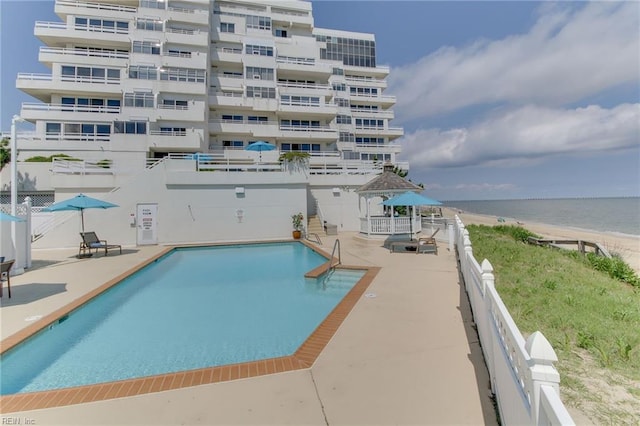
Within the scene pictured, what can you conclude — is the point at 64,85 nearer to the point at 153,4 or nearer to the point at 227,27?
the point at 153,4

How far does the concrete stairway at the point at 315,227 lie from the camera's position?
20656 millimetres

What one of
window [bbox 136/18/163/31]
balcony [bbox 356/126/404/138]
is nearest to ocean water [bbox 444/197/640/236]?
balcony [bbox 356/126/404/138]

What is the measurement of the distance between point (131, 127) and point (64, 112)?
583cm

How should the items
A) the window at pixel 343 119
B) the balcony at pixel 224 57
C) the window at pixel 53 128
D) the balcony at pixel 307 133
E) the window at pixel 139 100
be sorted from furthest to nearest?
the window at pixel 343 119 → the balcony at pixel 224 57 → the balcony at pixel 307 133 → the window at pixel 139 100 → the window at pixel 53 128

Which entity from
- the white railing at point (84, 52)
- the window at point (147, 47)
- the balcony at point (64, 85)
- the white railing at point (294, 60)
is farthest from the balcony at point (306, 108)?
the white railing at point (84, 52)

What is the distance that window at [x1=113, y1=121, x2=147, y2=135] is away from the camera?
24250 mm

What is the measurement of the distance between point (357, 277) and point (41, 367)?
7.73m

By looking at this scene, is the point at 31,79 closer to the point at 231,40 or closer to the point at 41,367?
the point at 231,40

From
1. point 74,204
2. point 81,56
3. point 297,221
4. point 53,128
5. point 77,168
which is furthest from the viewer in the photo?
point 81,56

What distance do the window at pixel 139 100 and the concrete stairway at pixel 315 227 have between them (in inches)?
708

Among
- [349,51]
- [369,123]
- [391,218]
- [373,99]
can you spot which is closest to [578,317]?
[391,218]

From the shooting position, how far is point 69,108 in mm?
24875

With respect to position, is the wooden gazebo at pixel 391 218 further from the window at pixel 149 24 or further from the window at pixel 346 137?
the window at pixel 149 24

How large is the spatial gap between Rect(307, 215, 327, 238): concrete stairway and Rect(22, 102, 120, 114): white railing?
20.1 metres
